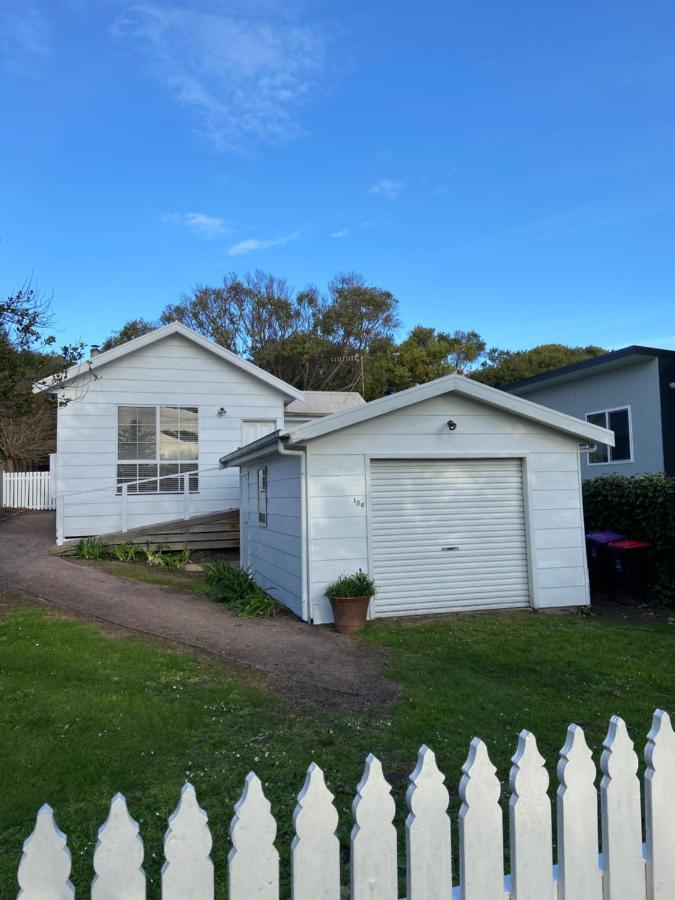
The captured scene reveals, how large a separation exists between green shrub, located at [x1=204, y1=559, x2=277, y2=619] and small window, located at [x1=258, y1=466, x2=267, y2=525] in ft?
3.72

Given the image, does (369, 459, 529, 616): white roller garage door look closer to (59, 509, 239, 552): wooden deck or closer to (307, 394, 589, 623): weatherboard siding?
(307, 394, 589, 623): weatherboard siding

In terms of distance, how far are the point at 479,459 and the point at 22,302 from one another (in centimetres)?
674

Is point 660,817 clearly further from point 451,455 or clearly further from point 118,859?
point 451,455

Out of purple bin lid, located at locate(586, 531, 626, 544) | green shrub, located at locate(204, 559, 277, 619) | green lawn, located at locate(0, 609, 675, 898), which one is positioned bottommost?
green lawn, located at locate(0, 609, 675, 898)

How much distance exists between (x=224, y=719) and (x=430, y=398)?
19.4ft

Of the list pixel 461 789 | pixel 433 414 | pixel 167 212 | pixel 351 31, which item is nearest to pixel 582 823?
pixel 461 789

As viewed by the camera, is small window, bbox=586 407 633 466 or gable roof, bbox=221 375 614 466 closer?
gable roof, bbox=221 375 614 466

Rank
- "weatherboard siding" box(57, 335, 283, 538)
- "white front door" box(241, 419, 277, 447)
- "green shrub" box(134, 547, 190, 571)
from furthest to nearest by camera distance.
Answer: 1. "white front door" box(241, 419, 277, 447)
2. "weatherboard siding" box(57, 335, 283, 538)
3. "green shrub" box(134, 547, 190, 571)

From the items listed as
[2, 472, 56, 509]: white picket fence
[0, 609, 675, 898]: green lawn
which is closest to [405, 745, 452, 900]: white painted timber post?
[0, 609, 675, 898]: green lawn

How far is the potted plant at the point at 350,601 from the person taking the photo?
828cm

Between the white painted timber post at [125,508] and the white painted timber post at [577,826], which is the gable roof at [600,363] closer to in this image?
the white painted timber post at [125,508]

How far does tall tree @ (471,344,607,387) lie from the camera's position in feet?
126

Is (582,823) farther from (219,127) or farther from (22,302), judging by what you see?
(219,127)

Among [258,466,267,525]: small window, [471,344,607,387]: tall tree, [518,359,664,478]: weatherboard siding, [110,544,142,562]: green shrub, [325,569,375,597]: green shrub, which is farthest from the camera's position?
[471,344,607,387]: tall tree
